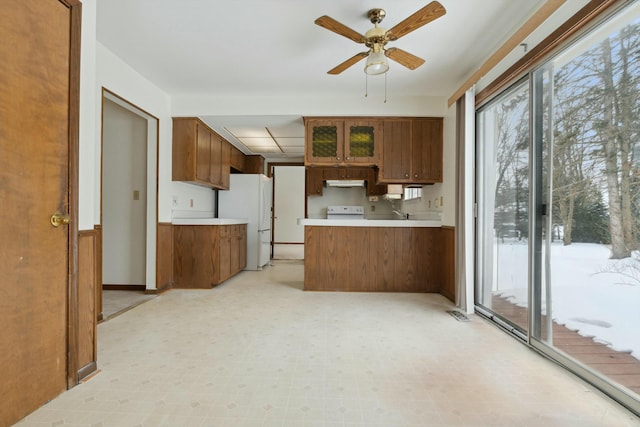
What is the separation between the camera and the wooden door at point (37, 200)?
131cm

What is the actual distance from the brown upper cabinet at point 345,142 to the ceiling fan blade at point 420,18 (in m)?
1.72

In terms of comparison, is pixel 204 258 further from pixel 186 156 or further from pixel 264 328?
pixel 264 328

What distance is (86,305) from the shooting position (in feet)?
5.73

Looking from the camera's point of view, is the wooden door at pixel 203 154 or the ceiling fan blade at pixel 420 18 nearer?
the ceiling fan blade at pixel 420 18

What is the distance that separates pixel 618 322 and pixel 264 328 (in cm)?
226

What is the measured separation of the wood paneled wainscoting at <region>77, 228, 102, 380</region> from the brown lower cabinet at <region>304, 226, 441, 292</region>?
2.28m

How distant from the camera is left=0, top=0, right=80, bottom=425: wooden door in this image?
1.31 meters

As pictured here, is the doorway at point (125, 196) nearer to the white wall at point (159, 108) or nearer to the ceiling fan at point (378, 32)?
the white wall at point (159, 108)

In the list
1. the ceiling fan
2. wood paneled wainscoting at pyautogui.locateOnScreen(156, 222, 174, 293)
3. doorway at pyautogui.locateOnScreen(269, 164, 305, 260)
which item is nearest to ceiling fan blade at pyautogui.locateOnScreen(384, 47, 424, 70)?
the ceiling fan

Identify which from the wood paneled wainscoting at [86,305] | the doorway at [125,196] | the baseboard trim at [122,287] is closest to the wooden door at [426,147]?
the doorway at [125,196]

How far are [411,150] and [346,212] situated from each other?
3.04 m

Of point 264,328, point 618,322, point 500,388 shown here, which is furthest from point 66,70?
point 618,322

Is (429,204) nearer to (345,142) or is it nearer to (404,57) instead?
(345,142)

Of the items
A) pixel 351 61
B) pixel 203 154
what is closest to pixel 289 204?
pixel 203 154
